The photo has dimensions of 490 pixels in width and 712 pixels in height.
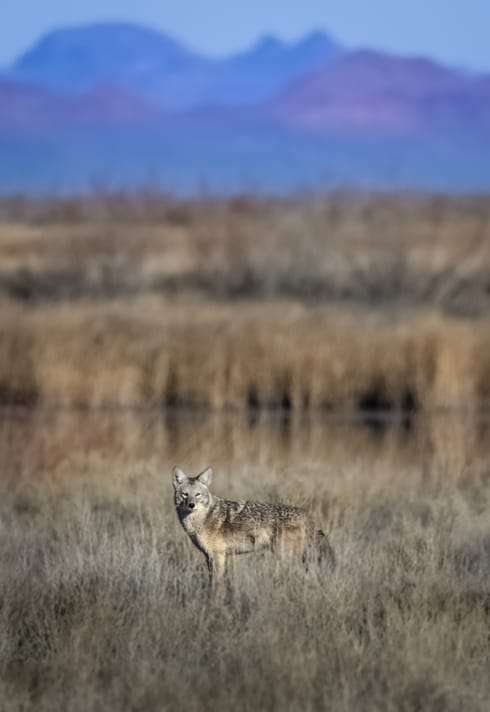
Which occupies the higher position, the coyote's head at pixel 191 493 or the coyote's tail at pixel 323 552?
the coyote's head at pixel 191 493

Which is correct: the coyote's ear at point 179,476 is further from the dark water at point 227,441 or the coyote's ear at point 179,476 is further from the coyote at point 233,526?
the dark water at point 227,441

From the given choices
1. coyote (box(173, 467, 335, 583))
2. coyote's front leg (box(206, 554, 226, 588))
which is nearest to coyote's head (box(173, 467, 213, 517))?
coyote (box(173, 467, 335, 583))

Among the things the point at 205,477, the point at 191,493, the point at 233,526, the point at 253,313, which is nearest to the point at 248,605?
the point at 233,526

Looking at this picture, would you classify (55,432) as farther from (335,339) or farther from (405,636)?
(405,636)

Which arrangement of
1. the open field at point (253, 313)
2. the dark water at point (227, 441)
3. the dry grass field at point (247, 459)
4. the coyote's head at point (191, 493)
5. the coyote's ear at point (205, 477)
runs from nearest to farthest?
the dry grass field at point (247, 459), the coyote's head at point (191, 493), the coyote's ear at point (205, 477), the dark water at point (227, 441), the open field at point (253, 313)

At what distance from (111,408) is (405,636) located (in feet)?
47.6

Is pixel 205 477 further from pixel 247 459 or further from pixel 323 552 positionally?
pixel 247 459

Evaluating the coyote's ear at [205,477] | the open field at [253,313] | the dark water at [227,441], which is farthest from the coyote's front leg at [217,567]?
the open field at [253,313]

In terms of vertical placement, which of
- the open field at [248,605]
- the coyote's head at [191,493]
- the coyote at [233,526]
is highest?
the coyote's head at [191,493]

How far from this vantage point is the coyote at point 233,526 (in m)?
8.08

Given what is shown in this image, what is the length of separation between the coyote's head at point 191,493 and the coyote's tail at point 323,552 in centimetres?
72

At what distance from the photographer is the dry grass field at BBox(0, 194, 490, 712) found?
6.74m

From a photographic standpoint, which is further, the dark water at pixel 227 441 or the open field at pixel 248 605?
the dark water at pixel 227 441

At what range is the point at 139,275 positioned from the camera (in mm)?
35750
